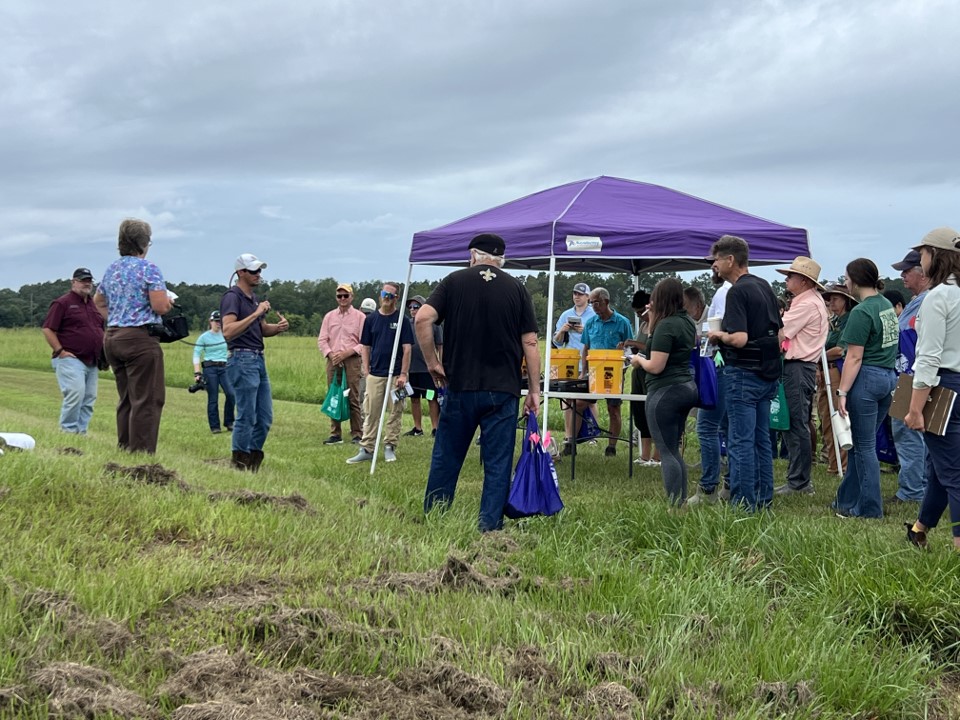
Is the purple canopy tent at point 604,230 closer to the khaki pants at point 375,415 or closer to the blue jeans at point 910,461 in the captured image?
the khaki pants at point 375,415

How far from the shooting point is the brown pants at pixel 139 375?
24.8ft

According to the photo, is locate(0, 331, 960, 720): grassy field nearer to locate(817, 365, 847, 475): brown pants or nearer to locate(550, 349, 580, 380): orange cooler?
locate(550, 349, 580, 380): orange cooler

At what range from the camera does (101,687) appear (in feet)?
10.3

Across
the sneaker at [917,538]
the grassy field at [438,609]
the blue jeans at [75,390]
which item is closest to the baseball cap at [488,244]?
the grassy field at [438,609]

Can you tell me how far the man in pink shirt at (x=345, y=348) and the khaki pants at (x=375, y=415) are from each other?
144 cm

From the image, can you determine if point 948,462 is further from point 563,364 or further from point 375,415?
point 375,415

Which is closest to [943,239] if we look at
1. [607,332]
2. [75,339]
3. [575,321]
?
[607,332]

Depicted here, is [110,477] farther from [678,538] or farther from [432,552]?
[678,538]

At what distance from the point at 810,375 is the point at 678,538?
337 cm

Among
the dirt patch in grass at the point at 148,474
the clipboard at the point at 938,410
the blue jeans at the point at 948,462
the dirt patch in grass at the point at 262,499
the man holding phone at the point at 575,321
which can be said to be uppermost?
the man holding phone at the point at 575,321

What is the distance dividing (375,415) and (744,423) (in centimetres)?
487

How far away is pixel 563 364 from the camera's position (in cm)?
984

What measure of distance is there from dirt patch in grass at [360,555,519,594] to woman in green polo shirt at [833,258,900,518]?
3.51 m

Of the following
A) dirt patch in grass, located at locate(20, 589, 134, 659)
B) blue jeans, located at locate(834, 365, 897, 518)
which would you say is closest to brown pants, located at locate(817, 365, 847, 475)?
blue jeans, located at locate(834, 365, 897, 518)
